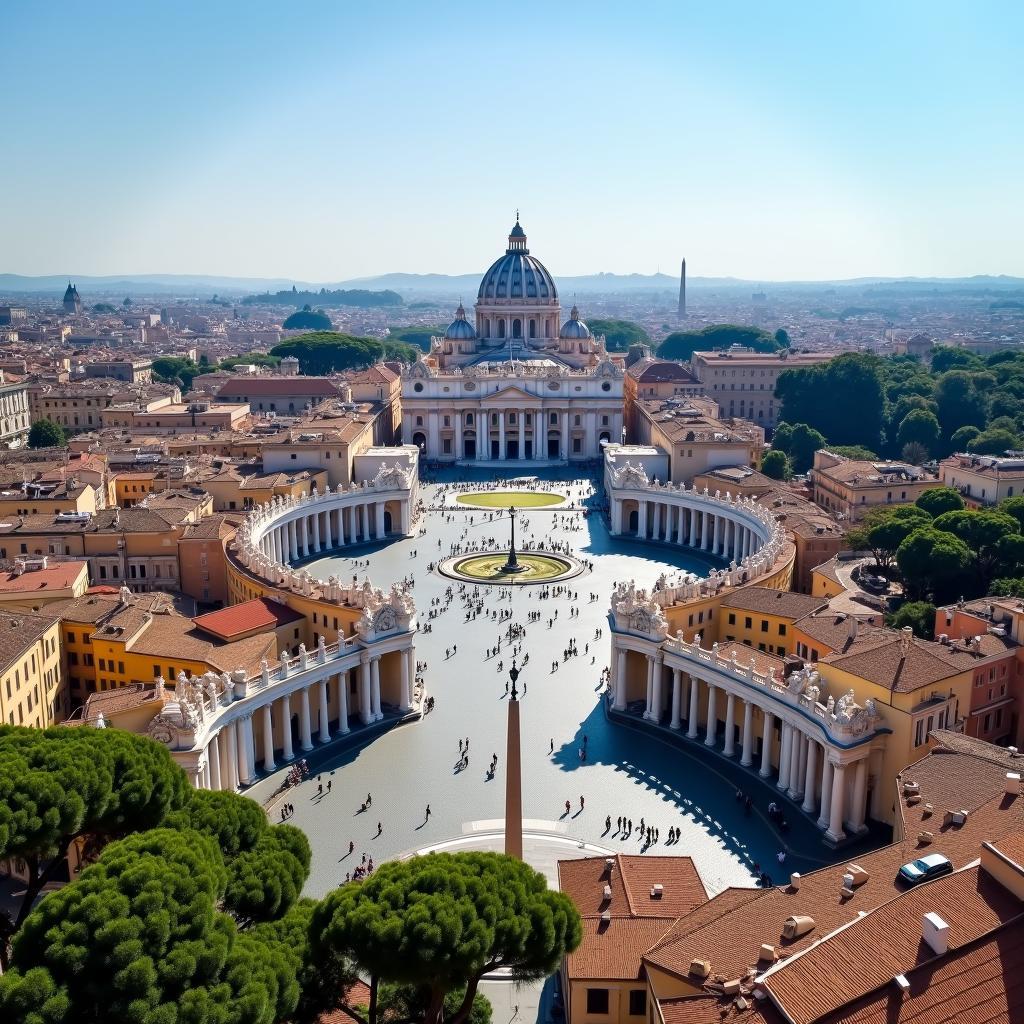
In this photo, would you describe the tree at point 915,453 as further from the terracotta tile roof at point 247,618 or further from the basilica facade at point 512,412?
the terracotta tile roof at point 247,618

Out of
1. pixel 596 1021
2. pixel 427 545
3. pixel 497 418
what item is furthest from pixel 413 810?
pixel 497 418

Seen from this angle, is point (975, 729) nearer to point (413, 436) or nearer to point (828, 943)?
point (828, 943)

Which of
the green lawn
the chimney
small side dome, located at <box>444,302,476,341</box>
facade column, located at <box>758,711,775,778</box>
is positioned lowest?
the green lawn

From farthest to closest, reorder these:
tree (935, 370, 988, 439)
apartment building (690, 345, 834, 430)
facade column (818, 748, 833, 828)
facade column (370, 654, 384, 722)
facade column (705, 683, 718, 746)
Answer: apartment building (690, 345, 834, 430), tree (935, 370, 988, 439), facade column (370, 654, 384, 722), facade column (705, 683, 718, 746), facade column (818, 748, 833, 828)

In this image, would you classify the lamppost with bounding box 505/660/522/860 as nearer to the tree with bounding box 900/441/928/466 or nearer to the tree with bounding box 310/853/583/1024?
the tree with bounding box 310/853/583/1024

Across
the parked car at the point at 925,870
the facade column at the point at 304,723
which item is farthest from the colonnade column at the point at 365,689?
the parked car at the point at 925,870

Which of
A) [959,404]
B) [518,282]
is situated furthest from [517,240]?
[959,404]

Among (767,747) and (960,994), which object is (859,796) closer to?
(767,747)

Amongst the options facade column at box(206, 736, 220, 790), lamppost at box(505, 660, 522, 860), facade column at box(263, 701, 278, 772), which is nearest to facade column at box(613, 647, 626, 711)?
facade column at box(263, 701, 278, 772)

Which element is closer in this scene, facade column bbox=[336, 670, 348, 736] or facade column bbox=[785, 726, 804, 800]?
facade column bbox=[785, 726, 804, 800]
